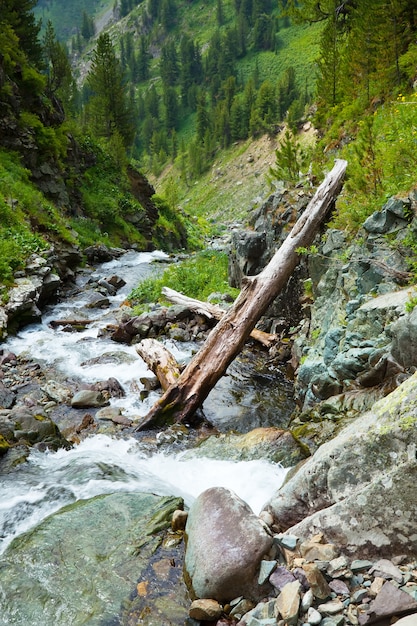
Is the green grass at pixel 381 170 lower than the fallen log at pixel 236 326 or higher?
higher

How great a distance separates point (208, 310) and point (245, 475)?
7.71 meters

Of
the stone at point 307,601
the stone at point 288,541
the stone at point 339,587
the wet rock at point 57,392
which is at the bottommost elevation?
the wet rock at point 57,392

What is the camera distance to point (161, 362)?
379 inches

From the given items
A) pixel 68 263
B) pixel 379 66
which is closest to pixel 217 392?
pixel 68 263

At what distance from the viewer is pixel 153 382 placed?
9625 mm

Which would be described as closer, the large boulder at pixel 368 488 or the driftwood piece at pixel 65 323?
the large boulder at pixel 368 488

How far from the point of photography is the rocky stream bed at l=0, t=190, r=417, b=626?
124 inches

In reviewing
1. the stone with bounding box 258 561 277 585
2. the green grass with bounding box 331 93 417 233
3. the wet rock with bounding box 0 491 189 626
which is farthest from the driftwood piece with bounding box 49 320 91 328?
the stone with bounding box 258 561 277 585

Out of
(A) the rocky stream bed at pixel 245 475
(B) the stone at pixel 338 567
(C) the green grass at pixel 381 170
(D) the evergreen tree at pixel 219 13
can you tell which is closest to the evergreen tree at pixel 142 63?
(D) the evergreen tree at pixel 219 13

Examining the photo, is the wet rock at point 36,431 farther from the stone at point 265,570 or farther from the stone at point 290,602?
the stone at point 290,602

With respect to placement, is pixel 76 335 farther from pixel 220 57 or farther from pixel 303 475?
pixel 220 57

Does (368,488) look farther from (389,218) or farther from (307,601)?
(389,218)

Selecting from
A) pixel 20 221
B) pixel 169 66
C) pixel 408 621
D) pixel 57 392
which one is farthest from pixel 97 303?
pixel 169 66

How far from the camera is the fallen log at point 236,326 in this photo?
8.01 m
